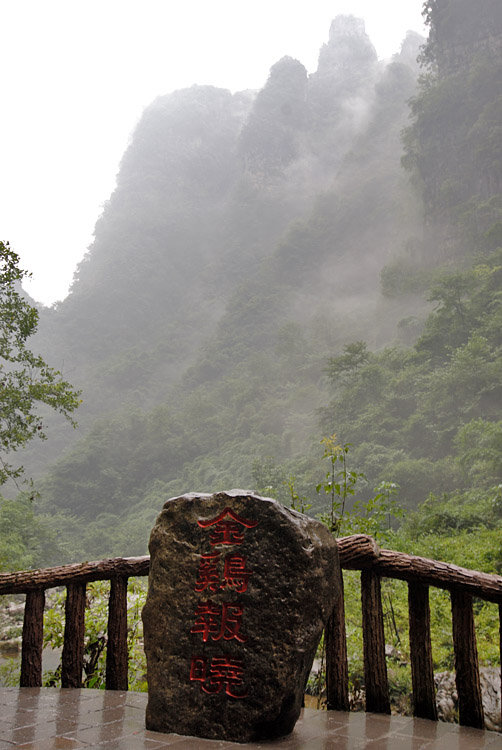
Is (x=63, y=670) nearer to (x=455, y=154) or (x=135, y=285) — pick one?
(x=455, y=154)

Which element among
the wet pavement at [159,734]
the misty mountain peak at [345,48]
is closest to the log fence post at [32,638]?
the wet pavement at [159,734]

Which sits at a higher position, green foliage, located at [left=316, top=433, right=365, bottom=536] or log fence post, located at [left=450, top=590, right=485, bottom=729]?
green foliage, located at [left=316, top=433, right=365, bottom=536]

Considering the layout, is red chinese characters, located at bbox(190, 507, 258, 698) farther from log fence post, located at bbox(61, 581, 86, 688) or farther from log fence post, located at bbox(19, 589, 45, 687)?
log fence post, located at bbox(19, 589, 45, 687)

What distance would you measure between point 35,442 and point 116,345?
10.8m

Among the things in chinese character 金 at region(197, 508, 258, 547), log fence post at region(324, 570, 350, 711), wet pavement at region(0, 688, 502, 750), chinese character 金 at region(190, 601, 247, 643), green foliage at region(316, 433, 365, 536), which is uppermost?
green foliage at region(316, 433, 365, 536)

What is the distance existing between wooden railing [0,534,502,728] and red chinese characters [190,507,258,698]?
19.2 inches

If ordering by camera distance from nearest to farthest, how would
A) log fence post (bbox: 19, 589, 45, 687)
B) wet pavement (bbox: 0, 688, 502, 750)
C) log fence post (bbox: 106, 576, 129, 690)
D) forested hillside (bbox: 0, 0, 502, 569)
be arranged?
wet pavement (bbox: 0, 688, 502, 750) → log fence post (bbox: 106, 576, 129, 690) → log fence post (bbox: 19, 589, 45, 687) → forested hillside (bbox: 0, 0, 502, 569)

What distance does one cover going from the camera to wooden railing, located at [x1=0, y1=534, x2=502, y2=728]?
2328 millimetres

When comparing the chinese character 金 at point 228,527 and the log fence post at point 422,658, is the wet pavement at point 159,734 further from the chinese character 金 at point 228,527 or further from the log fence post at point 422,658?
the chinese character 金 at point 228,527

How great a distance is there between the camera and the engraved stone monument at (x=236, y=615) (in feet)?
7.22

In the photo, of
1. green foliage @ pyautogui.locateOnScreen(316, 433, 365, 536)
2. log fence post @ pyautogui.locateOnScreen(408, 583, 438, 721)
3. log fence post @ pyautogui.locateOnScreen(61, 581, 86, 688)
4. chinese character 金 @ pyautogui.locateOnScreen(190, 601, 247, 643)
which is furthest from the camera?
green foliage @ pyautogui.locateOnScreen(316, 433, 365, 536)

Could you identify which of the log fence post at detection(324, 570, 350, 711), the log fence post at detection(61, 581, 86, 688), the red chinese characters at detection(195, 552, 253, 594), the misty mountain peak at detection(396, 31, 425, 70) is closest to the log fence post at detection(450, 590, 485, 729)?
the log fence post at detection(324, 570, 350, 711)

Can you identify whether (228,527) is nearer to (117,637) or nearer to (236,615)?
(236,615)

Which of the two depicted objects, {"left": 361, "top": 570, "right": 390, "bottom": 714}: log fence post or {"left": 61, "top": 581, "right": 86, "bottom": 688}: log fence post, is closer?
{"left": 361, "top": 570, "right": 390, "bottom": 714}: log fence post
